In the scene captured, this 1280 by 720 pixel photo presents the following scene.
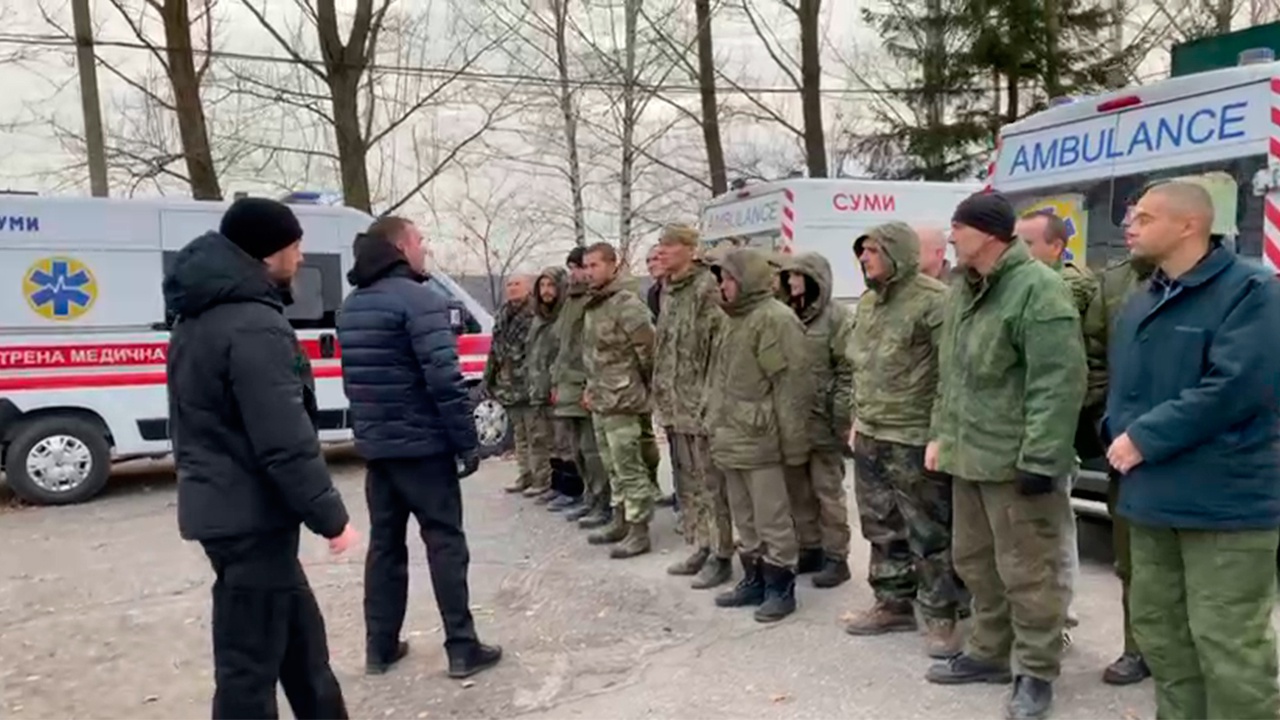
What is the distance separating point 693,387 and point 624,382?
2.86 feet

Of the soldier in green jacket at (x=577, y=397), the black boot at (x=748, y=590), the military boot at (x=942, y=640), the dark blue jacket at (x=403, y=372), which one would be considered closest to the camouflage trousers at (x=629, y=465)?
the soldier in green jacket at (x=577, y=397)

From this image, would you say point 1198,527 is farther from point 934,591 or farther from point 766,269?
point 766,269

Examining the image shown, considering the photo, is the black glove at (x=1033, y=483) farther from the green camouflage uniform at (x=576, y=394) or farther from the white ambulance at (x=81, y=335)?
the white ambulance at (x=81, y=335)

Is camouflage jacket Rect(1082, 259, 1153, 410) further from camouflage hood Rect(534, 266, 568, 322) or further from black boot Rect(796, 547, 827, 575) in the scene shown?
camouflage hood Rect(534, 266, 568, 322)

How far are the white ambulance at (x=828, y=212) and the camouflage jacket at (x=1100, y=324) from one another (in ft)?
20.3

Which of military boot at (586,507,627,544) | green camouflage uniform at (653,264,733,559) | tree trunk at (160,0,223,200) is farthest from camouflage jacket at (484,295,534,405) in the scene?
tree trunk at (160,0,223,200)

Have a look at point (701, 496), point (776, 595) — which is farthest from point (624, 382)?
point (776, 595)

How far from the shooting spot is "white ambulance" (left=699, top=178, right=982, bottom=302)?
1131cm

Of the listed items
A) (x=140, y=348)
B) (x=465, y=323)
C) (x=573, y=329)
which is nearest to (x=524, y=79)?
(x=465, y=323)

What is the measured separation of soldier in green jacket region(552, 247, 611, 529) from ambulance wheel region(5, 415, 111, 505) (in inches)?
171

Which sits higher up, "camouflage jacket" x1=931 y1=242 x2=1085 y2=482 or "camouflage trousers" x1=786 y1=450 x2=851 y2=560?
"camouflage jacket" x1=931 y1=242 x2=1085 y2=482

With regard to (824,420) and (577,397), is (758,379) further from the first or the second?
(577,397)

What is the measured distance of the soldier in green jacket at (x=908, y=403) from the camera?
4.74 m

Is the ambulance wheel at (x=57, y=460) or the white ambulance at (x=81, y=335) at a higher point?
the white ambulance at (x=81, y=335)
